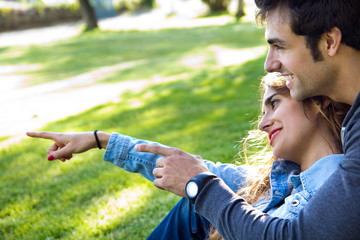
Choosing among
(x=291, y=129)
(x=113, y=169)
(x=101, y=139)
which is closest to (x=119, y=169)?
(x=113, y=169)

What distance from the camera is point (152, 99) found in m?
7.00

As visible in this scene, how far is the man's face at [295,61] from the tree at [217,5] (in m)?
30.7

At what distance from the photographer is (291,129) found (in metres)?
1.90

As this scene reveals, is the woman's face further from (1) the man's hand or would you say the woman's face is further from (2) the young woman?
(1) the man's hand

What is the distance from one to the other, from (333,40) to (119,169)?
290 centimetres

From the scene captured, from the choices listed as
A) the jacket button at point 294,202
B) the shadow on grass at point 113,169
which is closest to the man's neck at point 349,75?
the jacket button at point 294,202

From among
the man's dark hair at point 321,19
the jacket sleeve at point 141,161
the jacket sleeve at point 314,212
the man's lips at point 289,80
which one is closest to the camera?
the jacket sleeve at point 314,212

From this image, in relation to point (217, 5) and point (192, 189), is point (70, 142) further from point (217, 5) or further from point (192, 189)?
point (217, 5)

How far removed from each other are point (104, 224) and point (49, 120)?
364cm

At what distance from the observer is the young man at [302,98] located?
1.38m

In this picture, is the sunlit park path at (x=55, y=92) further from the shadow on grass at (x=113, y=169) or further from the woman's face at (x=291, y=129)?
the woman's face at (x=291, y=129)

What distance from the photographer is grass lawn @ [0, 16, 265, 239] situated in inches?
129

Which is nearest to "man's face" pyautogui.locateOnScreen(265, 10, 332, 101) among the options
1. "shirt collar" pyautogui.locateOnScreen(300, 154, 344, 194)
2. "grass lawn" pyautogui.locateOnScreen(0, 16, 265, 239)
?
"shirt collar" pyautogui.locateOnScreen(300, 154, 344, 194)

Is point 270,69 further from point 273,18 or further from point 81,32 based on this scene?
point 81,32
